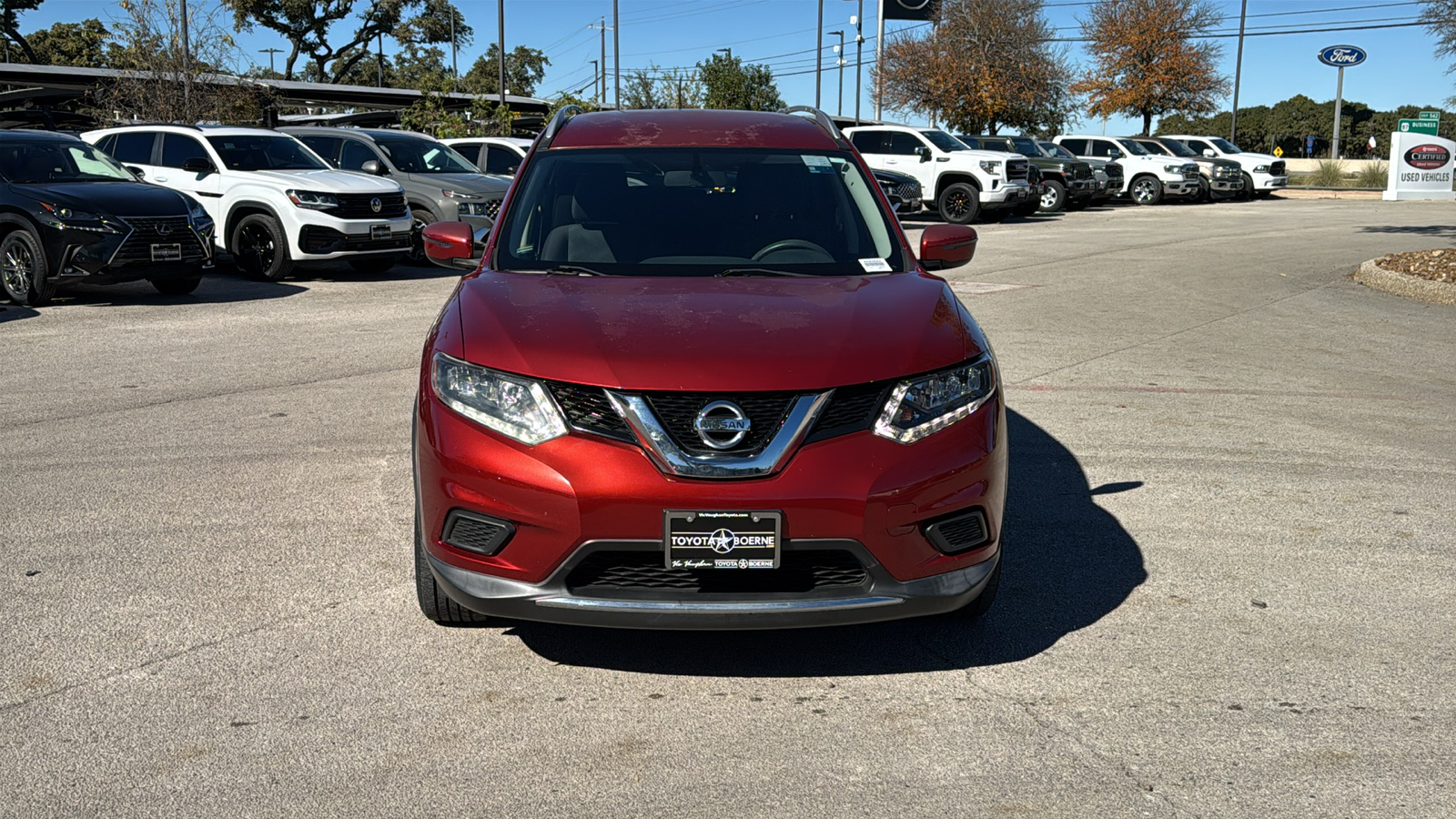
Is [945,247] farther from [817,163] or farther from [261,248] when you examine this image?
[261,248]

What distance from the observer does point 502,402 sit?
3.82 metres

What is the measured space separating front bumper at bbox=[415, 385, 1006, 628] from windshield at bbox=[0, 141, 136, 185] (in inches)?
439

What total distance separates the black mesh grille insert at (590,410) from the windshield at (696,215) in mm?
1091

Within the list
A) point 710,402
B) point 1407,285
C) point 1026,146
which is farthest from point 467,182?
point 1026,146

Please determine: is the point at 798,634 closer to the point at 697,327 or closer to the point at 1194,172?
the point at 697,327

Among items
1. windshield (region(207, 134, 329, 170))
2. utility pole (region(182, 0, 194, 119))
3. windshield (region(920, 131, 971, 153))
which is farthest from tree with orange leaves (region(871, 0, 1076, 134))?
windshield (region(207, 134, 329, 170))

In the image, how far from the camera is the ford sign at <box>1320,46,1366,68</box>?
171 ft

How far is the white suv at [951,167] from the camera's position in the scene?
27141 mm

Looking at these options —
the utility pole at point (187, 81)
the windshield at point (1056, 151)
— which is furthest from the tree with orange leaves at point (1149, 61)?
the utility pole at point (187, 81)

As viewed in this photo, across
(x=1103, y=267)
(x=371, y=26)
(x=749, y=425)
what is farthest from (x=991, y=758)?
(x=371, y=26)

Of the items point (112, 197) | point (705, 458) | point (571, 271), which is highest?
point (112, 197)

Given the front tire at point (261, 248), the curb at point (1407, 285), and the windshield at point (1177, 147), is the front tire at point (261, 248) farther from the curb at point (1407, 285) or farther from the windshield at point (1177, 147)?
the windshield at point (1177, 147)

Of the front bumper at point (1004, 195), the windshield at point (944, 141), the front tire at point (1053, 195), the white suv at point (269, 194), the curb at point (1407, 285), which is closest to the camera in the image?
the curb at point (1407, 285)

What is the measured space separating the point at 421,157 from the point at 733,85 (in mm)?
31317
